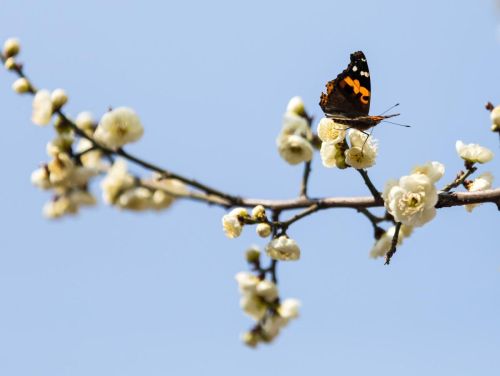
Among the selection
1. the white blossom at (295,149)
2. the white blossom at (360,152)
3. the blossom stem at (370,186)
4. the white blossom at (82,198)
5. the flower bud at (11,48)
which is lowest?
the white blossom at (82,198)

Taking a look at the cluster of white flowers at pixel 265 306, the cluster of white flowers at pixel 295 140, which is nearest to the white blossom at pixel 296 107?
the cluster of white flowers at pixel 295 140

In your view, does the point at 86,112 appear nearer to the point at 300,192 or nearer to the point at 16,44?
the point at 16,44

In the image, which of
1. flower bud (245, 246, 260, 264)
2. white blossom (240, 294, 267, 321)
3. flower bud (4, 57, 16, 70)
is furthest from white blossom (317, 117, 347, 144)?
flower bud (4, 57, 16, 70)

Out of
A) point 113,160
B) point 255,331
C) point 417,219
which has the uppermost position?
point 113,160

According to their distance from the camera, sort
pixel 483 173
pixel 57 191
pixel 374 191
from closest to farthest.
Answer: pixel 57 191
pixel 374 191
pixel 483 173

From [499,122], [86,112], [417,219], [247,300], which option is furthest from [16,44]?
[499,122]

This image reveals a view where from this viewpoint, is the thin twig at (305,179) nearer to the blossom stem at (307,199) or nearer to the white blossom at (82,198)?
the blossom stem at (307,199)

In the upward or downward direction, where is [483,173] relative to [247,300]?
upward
